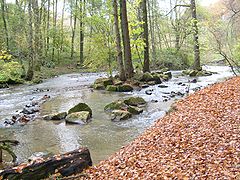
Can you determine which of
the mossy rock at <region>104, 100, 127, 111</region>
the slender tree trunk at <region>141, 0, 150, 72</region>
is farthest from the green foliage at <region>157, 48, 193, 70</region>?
the mossy rock at <region>104, 100, 127, 111</region>

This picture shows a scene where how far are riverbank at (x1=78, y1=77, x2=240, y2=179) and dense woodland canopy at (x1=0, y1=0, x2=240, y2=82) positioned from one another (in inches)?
168

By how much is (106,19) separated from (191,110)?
1139 cm

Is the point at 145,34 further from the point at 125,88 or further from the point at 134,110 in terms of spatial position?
the point at 134,110

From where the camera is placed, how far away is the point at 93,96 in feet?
50.6

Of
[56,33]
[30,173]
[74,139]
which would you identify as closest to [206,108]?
[74,139]

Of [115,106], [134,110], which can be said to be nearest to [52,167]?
[134,110]

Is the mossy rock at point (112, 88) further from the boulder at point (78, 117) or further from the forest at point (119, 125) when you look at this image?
the boulder at point (78, 117)

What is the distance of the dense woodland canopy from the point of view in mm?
17078

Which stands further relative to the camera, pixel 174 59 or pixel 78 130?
pixel 174 59

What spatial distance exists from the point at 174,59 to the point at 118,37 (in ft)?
56.1

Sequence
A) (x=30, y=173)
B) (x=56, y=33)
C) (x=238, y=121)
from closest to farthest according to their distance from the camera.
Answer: (x=30, y=173), (x=238, y=121), (x=56, y=33)

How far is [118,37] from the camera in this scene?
1723 cm

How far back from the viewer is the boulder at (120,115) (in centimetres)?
1055

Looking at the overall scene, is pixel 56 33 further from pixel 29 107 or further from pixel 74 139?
pixel 74 139
